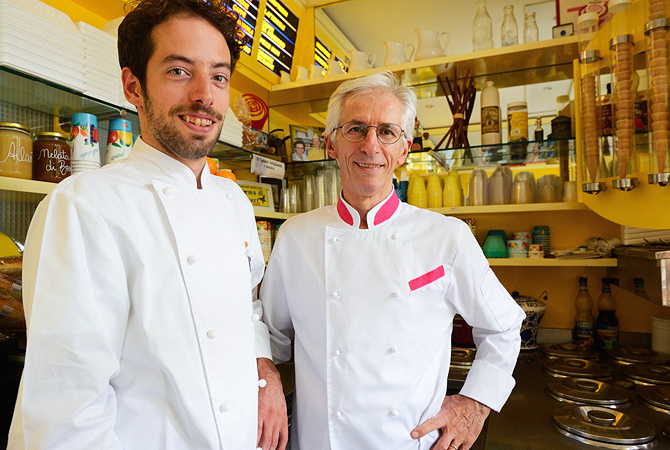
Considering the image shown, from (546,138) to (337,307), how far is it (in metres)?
1.70

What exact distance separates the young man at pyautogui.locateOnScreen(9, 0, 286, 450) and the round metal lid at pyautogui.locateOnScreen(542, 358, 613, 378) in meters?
1.51

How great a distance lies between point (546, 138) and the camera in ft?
7.73

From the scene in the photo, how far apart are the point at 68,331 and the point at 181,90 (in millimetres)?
469

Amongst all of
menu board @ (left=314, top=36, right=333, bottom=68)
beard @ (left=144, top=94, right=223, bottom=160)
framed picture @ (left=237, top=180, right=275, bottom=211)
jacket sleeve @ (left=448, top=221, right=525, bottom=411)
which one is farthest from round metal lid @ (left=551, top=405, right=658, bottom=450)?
menu board @ (left=314, top=36, right=333, bottom=68)

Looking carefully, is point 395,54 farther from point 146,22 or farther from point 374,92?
point 146,22

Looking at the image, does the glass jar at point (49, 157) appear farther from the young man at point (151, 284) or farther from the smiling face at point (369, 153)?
the smiling face at point (369, 153)

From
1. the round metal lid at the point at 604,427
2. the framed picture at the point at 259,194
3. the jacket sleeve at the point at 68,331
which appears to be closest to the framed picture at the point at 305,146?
the framed picture at the point at 259,194

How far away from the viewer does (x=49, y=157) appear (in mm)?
1370

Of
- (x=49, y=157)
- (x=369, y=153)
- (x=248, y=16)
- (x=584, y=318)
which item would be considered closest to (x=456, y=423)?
(x=369, y=153)

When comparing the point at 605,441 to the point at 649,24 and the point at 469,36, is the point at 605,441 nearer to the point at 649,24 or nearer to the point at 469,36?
the point at 649,24

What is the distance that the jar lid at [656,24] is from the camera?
1502mm

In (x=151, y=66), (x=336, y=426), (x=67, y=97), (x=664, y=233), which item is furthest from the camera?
(x=664, y=233)

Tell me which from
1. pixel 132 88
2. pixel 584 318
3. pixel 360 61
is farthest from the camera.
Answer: pixel 360 61

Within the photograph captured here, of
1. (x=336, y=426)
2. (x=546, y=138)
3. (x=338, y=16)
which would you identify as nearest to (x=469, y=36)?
(x=338, y=16)
